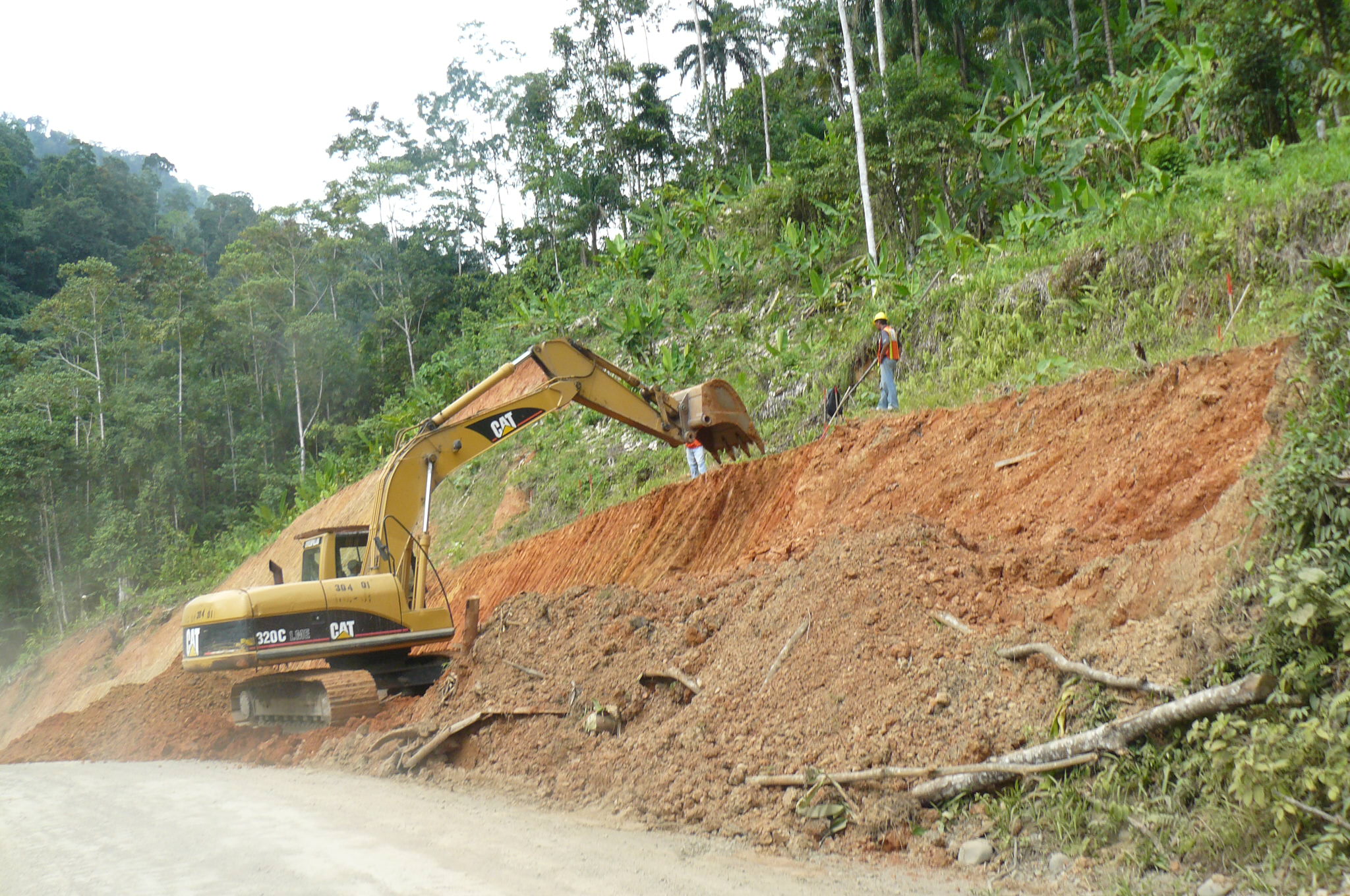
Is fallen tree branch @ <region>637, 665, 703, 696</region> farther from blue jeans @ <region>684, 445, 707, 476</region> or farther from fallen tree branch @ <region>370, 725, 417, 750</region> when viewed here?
blue jeans @ <region>684, 445, 707, 476</region>

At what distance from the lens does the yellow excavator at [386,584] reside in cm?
1064

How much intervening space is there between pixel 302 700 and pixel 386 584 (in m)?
1.69

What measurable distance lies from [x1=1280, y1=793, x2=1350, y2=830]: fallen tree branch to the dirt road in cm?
146

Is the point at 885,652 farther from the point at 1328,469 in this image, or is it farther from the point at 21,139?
the point at 21,139

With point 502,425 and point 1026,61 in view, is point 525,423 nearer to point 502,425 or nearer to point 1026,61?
point 502,425

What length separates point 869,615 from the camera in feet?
24.5

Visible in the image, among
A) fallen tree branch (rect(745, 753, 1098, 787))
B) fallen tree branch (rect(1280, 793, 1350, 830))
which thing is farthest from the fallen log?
fallen tree branch (rect(1280, 793, 1350, 830))

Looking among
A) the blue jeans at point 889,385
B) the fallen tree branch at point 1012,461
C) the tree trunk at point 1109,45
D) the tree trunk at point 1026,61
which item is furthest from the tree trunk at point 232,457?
the fallen tree branch at point 1012,461

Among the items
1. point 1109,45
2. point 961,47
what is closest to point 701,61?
point 961,47

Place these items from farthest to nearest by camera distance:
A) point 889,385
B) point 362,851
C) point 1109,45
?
point 1109,45, point 889,385, point 362,851

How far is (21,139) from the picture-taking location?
2844 inches

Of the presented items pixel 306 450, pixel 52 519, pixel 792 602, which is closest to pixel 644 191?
pixel 306 450

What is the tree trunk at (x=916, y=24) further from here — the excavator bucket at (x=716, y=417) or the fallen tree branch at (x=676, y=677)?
the fallen tree branch at (x=676, y=677)

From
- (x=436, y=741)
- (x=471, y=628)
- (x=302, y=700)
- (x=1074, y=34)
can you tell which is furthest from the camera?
(x=1074, y=34)
